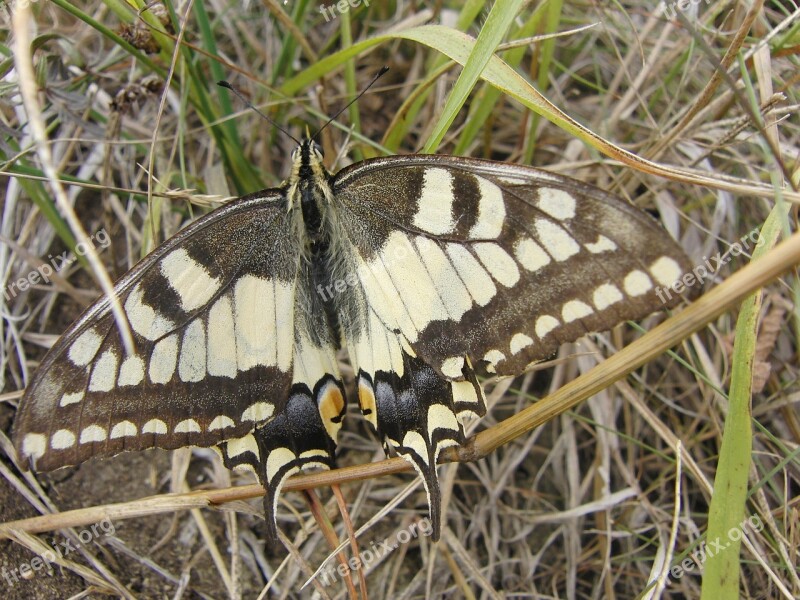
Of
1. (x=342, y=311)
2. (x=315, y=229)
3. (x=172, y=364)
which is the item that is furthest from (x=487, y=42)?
(x=172, y=364)

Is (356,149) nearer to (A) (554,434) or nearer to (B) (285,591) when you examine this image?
(A) (554,434)

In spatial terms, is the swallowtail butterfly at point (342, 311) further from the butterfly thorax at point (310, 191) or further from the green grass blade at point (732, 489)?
the green grass blade at point (732, 489)

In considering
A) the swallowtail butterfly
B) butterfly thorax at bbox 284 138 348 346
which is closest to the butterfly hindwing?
the swallowtail butterfly

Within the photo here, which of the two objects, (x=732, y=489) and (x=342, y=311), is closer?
(x=732, y=489)

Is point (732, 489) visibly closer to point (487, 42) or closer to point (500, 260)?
point (500, 260)

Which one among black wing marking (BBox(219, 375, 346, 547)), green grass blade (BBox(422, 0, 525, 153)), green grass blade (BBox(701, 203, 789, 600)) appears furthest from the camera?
black wing marking (BBox(219, 375, 346, 547))

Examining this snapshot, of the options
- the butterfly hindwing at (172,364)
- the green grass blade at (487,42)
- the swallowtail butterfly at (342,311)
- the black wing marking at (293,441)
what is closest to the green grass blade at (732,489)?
the swallowtail butterfly at (342,311)

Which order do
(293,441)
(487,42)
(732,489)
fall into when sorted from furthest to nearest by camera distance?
(293,441) < (487,42) < (732,489)

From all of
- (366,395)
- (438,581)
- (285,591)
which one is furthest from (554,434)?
(285,591)

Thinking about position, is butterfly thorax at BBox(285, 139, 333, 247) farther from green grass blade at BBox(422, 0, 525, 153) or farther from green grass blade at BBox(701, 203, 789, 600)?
green grass blade at BBox(701, 203, 789, 600)
